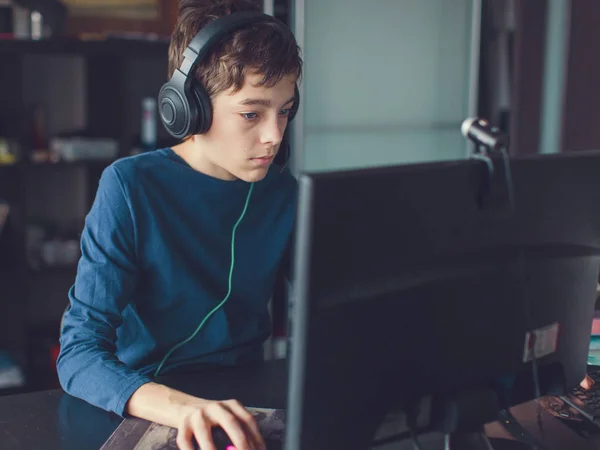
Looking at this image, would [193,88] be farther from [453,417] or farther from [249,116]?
[453,417]

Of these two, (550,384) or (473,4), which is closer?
(550,384)

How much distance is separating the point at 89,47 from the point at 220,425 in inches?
80.5

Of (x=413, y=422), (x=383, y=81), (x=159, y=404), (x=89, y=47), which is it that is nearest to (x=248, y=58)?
(x=159, y=404)

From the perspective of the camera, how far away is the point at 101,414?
959 millimetres

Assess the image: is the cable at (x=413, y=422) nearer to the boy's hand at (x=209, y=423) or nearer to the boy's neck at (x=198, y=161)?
the boy's hand at (x=209, y=423)

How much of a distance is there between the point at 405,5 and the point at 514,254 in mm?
2340

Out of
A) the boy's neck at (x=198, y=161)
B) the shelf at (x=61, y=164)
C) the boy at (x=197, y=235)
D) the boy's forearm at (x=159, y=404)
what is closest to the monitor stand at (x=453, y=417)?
the boy's forearm at (x=159, y=404)

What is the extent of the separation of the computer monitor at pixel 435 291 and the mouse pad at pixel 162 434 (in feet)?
0.61

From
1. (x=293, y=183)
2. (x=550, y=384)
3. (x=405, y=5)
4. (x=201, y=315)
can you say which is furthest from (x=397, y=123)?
(x=550, y=384)

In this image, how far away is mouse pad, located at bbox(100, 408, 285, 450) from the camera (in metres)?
0.83

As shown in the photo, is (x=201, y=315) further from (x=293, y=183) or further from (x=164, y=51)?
(x=164, y=51)

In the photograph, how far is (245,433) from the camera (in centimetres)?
80

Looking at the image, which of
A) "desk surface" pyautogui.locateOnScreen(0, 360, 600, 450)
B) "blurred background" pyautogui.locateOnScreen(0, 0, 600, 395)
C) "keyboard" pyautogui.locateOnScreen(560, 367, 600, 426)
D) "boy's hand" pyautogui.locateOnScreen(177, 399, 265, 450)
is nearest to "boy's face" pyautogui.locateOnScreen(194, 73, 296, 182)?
"desk surface" pyautogui.locateOnScreen(0, 360, 600, 450)

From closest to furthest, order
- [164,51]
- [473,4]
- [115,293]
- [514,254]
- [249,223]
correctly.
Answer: [514,254], [115,293], [249,223], [164,51], [473,4]
